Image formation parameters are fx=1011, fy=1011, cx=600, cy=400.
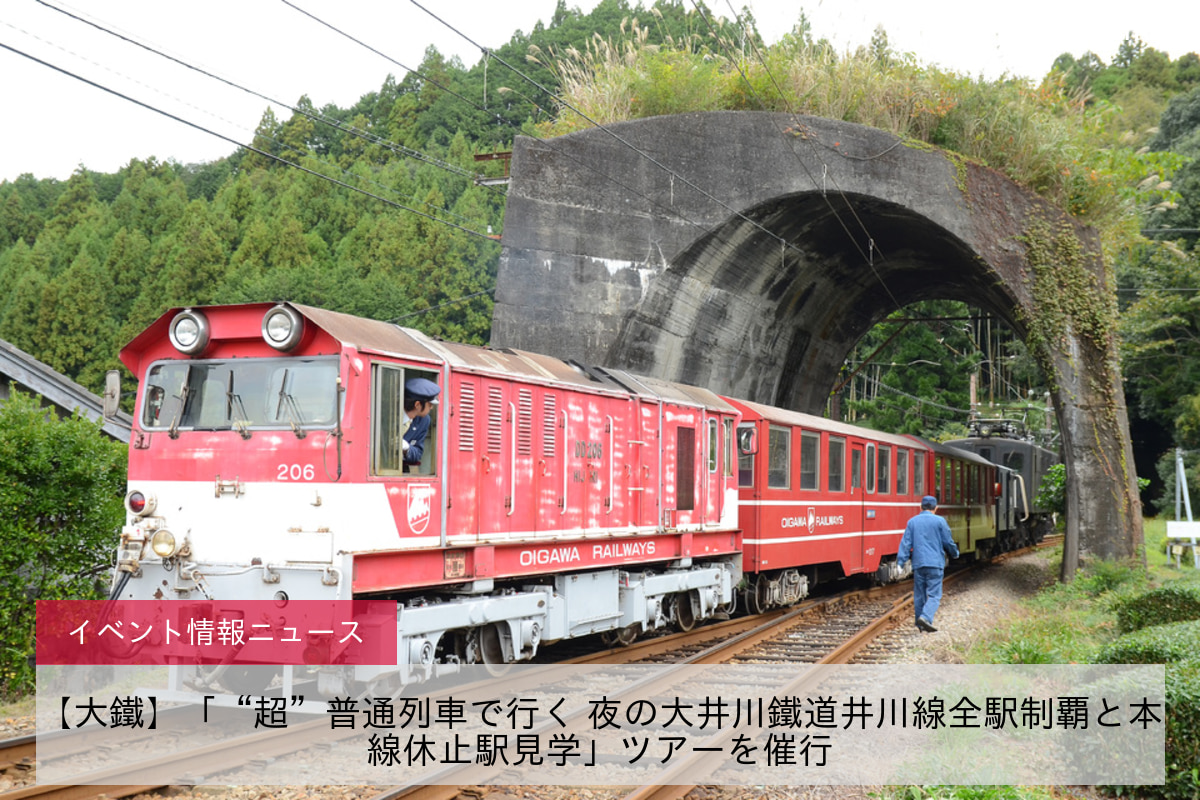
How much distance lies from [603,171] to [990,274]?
7.72 meters

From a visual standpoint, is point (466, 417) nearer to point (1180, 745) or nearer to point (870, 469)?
point (1180, 745)

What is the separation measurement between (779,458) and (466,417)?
798 cm

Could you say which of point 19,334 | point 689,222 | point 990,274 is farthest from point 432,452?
point 19,334

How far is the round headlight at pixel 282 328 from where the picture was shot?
7809 mm

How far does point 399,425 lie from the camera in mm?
8188

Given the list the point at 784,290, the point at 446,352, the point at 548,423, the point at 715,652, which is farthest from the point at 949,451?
the point at 446,352

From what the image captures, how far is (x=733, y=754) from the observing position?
7.48 m

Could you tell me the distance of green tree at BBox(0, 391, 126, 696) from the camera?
8.65 meters

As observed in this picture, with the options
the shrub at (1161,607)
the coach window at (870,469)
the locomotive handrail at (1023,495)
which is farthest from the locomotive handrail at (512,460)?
the locomotive handrail at (1023,495)

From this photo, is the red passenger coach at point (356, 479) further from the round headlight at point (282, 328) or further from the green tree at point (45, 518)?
the green tree at point (45, 518)

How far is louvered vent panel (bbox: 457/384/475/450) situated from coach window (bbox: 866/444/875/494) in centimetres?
1187

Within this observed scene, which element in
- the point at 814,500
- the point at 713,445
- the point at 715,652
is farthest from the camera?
the point at 814,500

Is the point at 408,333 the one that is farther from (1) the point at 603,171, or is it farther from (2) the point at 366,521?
(1) the point at 603,171

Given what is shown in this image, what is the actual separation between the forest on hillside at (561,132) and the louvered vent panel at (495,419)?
7.85 metres
